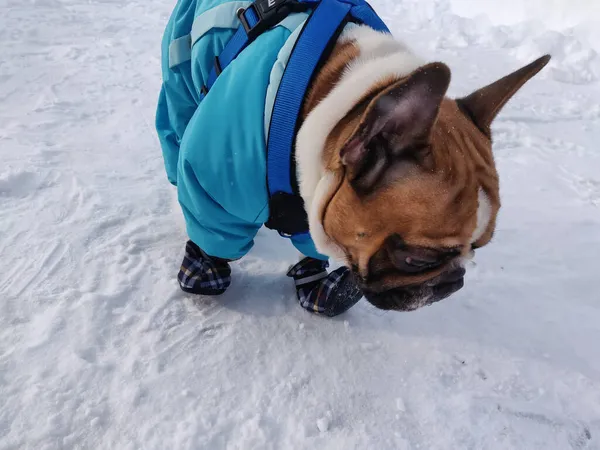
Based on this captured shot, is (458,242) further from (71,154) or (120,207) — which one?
(71,154)

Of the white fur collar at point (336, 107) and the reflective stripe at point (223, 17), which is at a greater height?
the reflective stripe at point (223, 17)

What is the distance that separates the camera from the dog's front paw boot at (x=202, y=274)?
2305mm

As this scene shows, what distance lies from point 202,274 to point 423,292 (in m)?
→ 1.02

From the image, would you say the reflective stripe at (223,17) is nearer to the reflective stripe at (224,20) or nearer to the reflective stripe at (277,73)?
the reflective stripe at (224,20)

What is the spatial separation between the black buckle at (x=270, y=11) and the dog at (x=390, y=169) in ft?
0.45

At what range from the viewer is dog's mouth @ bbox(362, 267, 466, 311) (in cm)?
177

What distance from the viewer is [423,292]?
5.83ft

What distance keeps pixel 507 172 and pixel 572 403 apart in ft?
6.14

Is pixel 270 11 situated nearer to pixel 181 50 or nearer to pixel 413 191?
pixel 181 50

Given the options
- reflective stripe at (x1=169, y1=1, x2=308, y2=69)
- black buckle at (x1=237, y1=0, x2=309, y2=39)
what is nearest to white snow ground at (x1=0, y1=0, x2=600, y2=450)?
reflective stripe at (x1=169, y1=1, x2=308, y2=69)

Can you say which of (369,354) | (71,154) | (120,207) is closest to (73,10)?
(71,154)

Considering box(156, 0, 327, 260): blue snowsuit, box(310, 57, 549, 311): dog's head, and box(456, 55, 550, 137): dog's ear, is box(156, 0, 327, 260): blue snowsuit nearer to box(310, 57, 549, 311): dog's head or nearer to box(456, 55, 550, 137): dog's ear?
box(310, 57, 549, 311): dog's head

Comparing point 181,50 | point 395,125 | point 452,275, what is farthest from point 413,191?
point 181,50

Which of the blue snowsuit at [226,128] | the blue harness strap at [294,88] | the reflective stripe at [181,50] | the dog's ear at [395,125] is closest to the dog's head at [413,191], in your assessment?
the dog's ear at [395,125]
